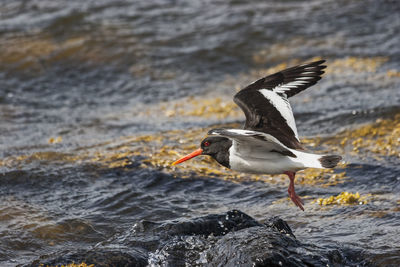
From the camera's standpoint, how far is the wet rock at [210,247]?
167 inches

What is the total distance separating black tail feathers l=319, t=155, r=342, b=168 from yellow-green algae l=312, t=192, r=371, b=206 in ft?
4.36

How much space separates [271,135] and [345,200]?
1262mm

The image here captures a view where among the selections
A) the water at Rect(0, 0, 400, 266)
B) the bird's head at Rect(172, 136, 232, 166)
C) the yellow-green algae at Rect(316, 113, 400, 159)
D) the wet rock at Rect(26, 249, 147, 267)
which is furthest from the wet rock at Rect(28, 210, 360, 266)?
the yellow-green algae at Rect(316, 113, 400, 159)

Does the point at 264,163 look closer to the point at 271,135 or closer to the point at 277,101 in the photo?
the point at 271,135

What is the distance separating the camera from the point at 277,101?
553 centimetres

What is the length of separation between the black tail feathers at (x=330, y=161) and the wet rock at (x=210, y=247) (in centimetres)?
65

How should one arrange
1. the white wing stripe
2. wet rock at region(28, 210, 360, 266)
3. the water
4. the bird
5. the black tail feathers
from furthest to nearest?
the water, the white wing stripe, the bird, the black tail feathers, wet rock at region(28, 210, 360, 266)

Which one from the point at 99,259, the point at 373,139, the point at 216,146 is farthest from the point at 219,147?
the point at 373,139

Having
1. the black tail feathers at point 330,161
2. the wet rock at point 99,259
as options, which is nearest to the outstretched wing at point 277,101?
the black tail feathers at point 330,161

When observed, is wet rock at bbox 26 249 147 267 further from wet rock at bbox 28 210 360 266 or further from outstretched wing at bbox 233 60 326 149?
outstretched wing at bbox 233 60 326 149

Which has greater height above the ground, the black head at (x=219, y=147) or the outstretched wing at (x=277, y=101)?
the outstretched wing at (x=277, y=101)

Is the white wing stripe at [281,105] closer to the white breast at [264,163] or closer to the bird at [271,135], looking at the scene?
the bird at [271,135]

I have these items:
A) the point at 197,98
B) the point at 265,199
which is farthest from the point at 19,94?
the point at 265,199

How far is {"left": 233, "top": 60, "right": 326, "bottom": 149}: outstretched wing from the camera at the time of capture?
5387 millimetres
